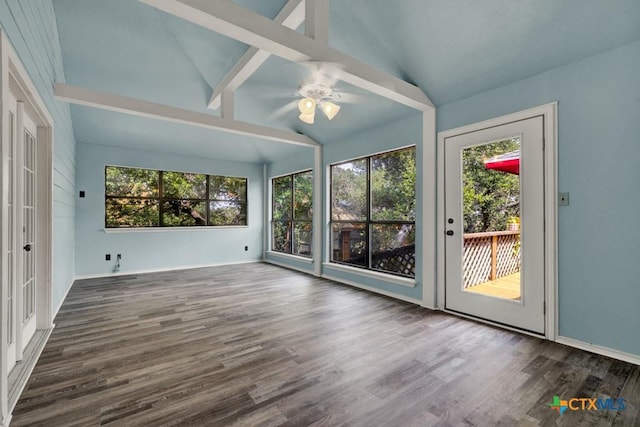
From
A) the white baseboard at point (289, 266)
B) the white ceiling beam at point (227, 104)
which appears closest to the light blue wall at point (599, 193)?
the white ceiling beam at point (227, 104)

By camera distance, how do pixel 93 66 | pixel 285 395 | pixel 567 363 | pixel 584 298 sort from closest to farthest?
pixel 285 395 < pixel 567 363 < pixel 584 298 < pixel 93 66

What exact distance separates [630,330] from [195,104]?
591cm

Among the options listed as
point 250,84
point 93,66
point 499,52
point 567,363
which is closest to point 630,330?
point 567,363

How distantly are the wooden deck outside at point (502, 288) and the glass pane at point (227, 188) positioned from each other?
536 cm

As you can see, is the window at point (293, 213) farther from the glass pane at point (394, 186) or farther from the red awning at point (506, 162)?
the red awning at point (506, 162)

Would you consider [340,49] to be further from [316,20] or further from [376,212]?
[376,212]

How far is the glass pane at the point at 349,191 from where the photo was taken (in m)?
4.75

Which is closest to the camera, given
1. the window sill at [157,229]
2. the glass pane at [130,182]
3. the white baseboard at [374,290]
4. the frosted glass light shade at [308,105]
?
the frosted glass light shade at [308,105]

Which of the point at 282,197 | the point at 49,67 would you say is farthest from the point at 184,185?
the point at 49,67

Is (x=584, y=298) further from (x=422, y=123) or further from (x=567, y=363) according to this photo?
(x=422, y=123)

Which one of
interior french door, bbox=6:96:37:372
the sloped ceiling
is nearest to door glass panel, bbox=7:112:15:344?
interior french door, bbox=6:96:37:372

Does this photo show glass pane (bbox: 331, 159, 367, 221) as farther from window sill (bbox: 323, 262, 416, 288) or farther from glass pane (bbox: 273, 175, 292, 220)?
glass pane (bbox: 273, 175, 292, 220)

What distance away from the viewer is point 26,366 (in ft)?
6.89

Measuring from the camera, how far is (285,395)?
6.02 feet
